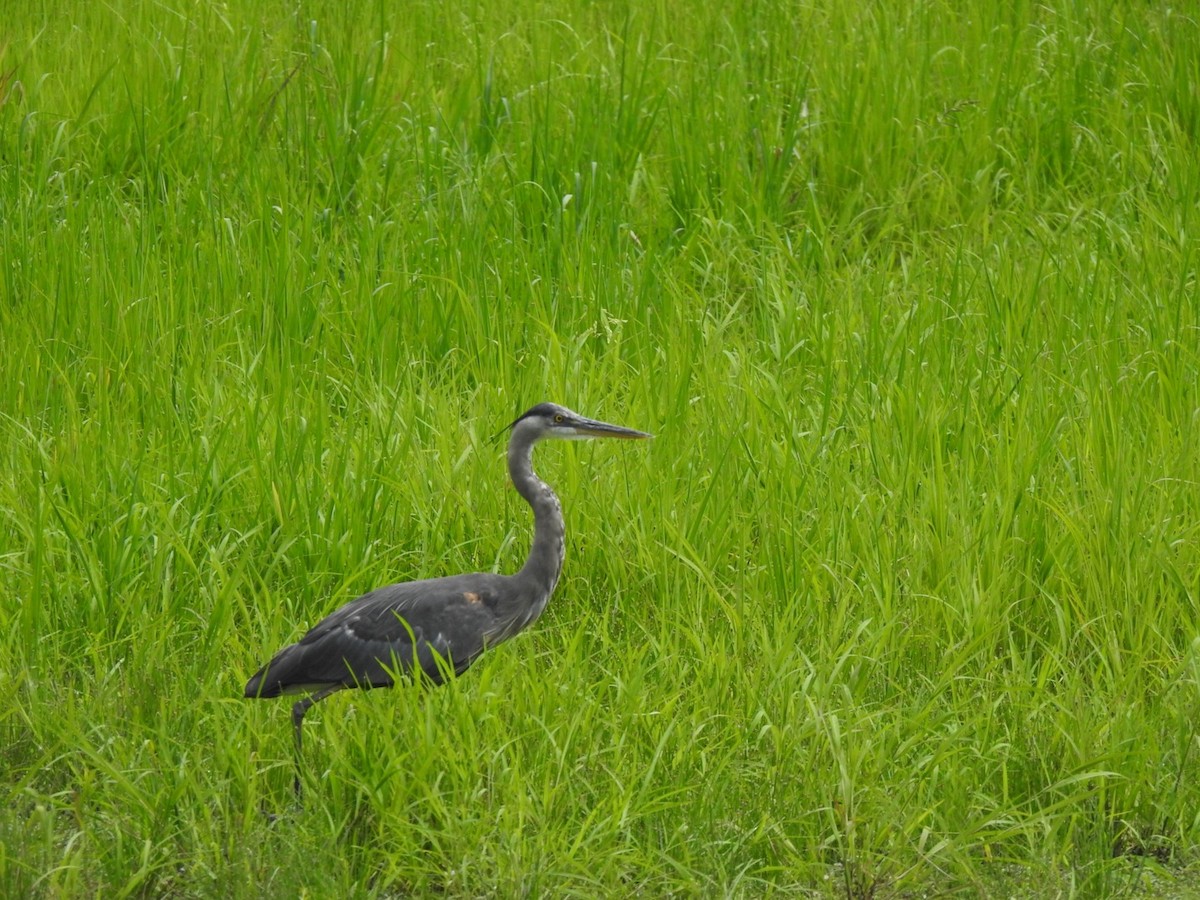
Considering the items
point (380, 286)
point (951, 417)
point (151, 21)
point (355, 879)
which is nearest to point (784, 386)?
point (951, 417)

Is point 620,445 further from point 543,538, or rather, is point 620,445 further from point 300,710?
point 300,710

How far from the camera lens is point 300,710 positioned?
3.41m

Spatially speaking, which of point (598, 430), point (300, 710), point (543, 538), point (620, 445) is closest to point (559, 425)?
point (598, 430)

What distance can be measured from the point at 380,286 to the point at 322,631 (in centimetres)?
194

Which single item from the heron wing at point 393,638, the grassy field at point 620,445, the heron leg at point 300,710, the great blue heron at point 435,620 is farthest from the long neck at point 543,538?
the heron leg at point 300,710

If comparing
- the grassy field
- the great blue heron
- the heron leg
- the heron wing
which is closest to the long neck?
the great blue heron

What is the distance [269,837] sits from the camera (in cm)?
318

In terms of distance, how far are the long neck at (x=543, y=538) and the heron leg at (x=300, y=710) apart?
1.83 feet

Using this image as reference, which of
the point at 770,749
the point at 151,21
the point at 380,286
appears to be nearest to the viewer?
the point at 770,749

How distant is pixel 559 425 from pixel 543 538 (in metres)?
0.32

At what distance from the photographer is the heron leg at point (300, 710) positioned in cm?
335

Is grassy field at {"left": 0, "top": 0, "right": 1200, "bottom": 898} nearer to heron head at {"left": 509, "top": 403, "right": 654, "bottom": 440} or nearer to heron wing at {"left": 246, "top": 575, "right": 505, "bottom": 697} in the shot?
heron wing at {"left": 246, "top": 575, "right": 505, "bottom": 697}

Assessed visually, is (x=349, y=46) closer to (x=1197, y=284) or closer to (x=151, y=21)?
(x=151, y=21)

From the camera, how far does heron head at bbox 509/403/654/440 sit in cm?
389
